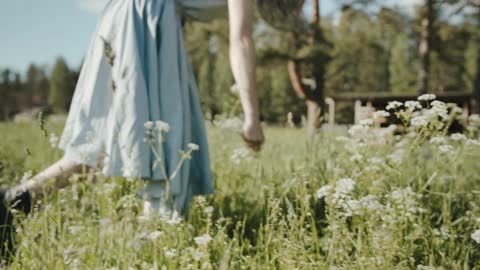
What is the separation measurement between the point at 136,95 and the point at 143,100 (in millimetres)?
35

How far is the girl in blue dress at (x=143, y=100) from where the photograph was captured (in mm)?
2002

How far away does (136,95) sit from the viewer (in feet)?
6.65

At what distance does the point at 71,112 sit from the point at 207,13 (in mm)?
783

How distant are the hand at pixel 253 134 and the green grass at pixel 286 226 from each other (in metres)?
0.18

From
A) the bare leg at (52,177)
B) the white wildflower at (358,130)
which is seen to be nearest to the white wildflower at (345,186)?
the white wildflower at (358,130)

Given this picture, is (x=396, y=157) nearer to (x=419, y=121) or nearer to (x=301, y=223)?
(x=419, y=121)

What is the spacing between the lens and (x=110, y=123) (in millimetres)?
2062

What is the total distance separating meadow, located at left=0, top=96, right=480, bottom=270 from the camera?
1.41 metres

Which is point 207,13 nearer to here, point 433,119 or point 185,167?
point 185,167

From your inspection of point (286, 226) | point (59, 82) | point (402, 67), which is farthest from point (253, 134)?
point (59, 82)

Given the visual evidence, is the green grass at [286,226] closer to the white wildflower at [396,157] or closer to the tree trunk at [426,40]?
the white wildflower at [396,157]

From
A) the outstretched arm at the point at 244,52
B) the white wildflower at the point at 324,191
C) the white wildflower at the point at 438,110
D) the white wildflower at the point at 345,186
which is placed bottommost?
the white wildflower at the point at 324,191

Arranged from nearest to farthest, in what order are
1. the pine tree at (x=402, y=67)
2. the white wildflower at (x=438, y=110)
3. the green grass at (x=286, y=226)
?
the green grass at (x=286, y=226) → the white wildflower at (x=438, y=110) → the pine tree at (x=402, y=67)

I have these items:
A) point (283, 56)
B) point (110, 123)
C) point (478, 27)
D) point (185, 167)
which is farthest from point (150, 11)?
point (478, 27)
